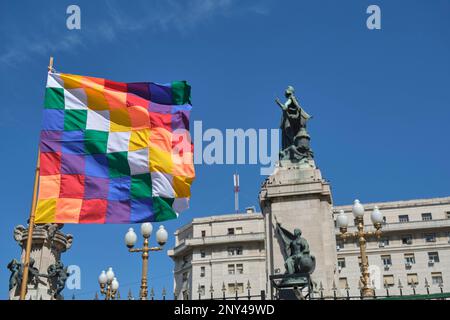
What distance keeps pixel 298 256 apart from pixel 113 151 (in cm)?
1059

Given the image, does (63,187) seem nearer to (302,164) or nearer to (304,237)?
(304,237)

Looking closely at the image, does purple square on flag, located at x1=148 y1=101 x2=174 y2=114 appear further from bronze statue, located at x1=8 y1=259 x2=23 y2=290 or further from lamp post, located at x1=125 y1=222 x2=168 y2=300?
bronze statue, located at x1=8 y1=259 x2=23 y2=290

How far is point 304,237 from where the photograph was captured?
23984 mm

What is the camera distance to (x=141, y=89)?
51.7 ft

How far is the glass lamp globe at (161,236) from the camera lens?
19.6 metres

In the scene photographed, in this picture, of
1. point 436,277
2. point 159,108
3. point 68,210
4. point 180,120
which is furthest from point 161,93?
point 436,277

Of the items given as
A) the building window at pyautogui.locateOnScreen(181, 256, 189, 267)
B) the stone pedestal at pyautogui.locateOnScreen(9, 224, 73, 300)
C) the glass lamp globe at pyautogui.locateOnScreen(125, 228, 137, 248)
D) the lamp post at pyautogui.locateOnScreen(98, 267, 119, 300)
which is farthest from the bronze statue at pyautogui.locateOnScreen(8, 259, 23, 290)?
the building window at pyautogui.locateOnScreen(181, 256, 189, 267)

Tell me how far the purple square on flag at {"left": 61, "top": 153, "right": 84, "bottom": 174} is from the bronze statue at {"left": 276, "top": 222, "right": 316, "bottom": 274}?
10.9 m

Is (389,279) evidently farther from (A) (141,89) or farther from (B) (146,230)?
(A) (141,89)

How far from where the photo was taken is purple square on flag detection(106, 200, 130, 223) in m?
14.4

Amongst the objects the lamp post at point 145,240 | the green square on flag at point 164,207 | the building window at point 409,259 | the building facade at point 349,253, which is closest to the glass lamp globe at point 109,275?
the lamp post at point 145,240

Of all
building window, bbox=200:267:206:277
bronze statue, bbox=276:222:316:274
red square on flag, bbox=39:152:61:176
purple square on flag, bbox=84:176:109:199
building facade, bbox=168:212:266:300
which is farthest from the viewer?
building window, bbox=200:267:206:277

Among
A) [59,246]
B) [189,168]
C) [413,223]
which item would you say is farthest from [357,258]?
[189,168]
